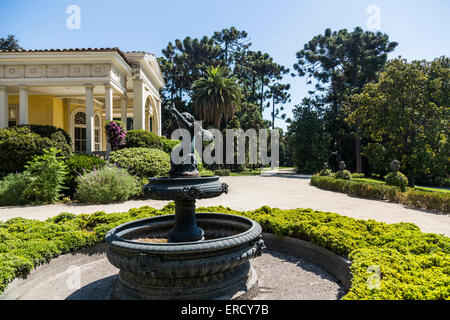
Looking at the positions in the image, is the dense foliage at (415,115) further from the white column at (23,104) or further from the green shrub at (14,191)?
the white column at (23,104)

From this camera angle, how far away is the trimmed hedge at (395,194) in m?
9.88

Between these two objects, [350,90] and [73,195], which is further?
[350,90]

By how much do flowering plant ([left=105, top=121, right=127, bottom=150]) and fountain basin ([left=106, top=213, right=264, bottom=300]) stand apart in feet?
39.0

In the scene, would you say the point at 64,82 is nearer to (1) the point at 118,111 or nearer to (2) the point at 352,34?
(1) the point at 118,111

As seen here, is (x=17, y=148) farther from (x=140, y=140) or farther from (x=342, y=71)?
(x=342, y=71)

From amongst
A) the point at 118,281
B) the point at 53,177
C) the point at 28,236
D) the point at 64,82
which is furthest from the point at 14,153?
the point at 118,281

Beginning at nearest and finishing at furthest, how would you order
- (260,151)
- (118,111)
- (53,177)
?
(53,177)
(118,111)
(260,151)

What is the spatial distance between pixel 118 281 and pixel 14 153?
39.6 feet

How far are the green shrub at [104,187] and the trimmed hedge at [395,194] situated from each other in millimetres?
10956

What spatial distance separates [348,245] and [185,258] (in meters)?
2.69

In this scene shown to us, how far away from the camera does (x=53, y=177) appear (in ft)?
33.5

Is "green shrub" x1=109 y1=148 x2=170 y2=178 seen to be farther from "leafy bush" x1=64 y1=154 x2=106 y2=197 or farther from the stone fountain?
the stone fountain

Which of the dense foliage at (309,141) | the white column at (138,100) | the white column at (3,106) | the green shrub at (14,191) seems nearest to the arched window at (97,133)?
the white column at (138,100)
